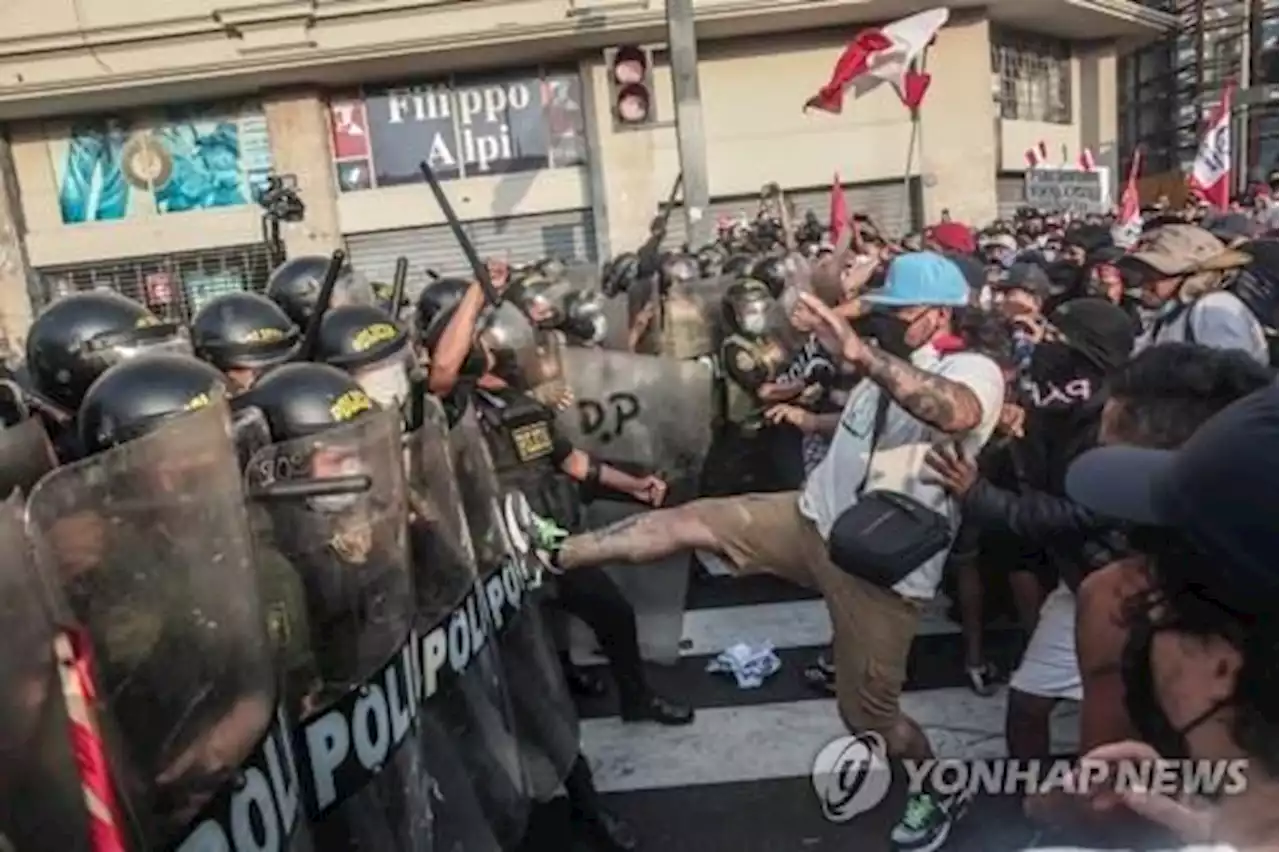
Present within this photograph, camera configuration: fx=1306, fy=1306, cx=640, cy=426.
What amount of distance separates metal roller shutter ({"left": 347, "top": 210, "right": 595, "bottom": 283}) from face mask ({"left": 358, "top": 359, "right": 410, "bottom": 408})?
20788mm

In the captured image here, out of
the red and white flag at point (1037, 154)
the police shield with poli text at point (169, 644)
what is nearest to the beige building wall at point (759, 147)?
the red and white flag at point (1037, 154)

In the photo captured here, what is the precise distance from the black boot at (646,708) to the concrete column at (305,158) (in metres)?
20.9

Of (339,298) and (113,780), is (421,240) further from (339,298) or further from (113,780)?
(113,780)

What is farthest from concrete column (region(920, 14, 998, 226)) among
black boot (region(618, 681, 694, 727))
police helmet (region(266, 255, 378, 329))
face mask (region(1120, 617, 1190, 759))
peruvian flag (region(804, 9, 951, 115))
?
face mask (region(1120, 617, 1190, 759))

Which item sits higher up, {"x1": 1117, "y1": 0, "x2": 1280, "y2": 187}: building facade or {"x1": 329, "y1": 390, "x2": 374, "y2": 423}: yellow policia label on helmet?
{"x1": 1117, "y1": 0, "x2": 1280, "y2": 187}: building facade

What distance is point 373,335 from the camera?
4.60 metres

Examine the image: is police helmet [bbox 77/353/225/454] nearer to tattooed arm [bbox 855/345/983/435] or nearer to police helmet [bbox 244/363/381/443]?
police helmet [bbox 244/363/381/443]

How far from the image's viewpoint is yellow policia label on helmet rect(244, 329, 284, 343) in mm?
4879

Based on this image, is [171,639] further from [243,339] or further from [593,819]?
[243,339]

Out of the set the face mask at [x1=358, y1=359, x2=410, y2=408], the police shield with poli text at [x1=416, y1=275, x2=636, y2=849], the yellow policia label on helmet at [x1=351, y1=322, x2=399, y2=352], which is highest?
the yellow policia label on helmet at [x1=351, y1=322, x2=399, y2=352]

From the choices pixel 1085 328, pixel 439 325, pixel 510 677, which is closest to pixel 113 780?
pixel 510 677

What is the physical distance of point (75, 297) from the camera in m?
5.23

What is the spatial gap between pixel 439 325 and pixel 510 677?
206 centimetres

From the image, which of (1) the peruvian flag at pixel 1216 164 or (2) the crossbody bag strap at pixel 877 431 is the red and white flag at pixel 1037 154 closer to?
(1) the peruvian flag at pixel 1216 164
